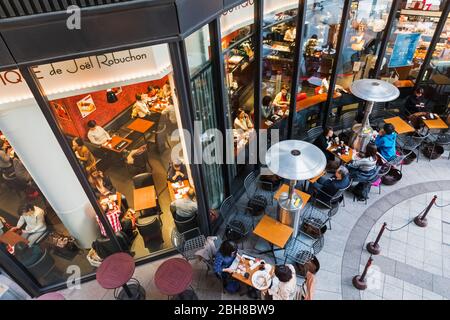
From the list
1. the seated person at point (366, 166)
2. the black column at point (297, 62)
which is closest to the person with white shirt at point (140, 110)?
the black column at point (297, 62)

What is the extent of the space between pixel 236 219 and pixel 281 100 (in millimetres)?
3559

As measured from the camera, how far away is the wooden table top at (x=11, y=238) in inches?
235

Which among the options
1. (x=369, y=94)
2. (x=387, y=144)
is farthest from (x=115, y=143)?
(x=387, y=144)

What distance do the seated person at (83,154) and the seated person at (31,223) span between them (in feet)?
4.52

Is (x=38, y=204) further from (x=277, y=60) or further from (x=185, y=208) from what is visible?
(x=277, y=60)

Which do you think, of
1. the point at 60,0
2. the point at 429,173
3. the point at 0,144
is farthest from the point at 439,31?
the point at 0,144

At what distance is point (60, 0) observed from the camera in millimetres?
3523

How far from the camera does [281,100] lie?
869 centimetres

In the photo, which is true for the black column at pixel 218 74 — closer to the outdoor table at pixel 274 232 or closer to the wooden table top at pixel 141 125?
the outdoor table at pixel 274 232

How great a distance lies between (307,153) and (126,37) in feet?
11.6

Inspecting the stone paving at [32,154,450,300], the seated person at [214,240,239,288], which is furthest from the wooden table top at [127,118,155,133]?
the seated person at [214,240,239,288]

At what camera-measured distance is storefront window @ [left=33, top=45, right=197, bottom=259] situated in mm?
4840

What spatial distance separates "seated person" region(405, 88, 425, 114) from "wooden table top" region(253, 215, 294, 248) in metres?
6.13

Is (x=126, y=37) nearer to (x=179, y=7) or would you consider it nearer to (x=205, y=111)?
(x=179, y=7)
